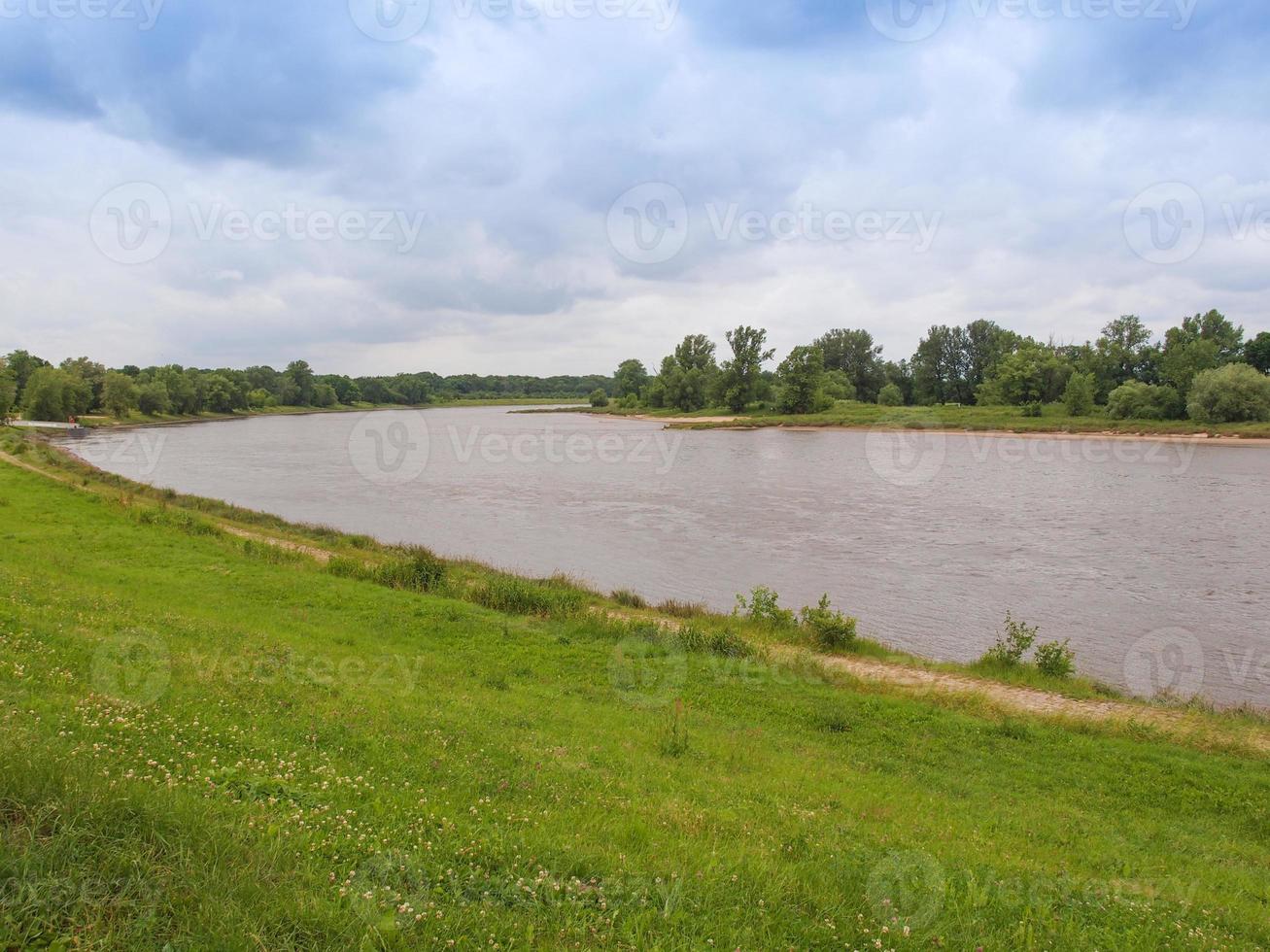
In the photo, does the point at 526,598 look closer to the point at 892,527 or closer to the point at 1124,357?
the point at 892,527

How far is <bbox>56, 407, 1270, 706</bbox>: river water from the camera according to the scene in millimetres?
21688

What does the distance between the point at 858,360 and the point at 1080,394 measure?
57.1 meters

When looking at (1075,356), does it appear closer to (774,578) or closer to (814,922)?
(774,578)

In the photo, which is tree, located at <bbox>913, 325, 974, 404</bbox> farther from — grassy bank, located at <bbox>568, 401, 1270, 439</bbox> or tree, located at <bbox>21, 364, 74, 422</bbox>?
tree, located at <bbox>21, 364, 74, 422</bbox>

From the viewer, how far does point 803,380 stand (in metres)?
130

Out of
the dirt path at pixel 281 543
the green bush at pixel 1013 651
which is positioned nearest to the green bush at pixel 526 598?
the dirt path at pixel 281 543

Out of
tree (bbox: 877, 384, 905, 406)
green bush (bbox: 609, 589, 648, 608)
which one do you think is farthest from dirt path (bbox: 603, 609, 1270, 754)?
tree (bbox: 877, 384, 905, 406)

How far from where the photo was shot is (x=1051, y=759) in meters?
11.5

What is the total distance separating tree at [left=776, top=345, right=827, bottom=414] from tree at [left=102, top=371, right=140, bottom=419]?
383ft

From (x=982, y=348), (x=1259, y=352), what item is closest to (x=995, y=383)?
(x=982, y=348)

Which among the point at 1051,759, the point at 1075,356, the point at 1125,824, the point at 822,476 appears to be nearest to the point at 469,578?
the point at 1051,759

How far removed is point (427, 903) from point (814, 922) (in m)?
2.50

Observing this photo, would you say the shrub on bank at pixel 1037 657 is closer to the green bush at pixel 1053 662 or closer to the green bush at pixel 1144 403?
the green bush at pixel 1053 662

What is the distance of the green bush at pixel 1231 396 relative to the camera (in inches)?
3287
